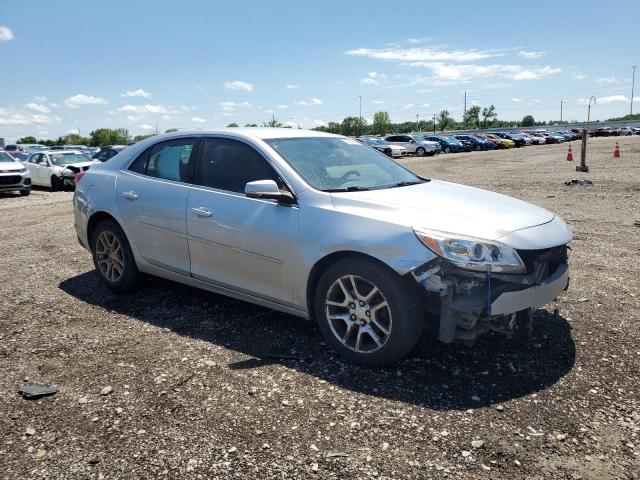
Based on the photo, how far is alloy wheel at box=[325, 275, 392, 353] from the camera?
12.1 ft

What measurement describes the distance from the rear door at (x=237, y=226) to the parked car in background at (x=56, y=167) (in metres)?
16.4

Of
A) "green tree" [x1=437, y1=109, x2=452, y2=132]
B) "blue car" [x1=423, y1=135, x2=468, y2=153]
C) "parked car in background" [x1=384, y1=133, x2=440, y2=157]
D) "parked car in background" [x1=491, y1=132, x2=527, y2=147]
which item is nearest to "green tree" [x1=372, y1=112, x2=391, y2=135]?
"green tree" [x1=437, y1=109, x2=452, y2=132]

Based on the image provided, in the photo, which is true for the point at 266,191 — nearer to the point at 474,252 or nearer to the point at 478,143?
the point at 474,252

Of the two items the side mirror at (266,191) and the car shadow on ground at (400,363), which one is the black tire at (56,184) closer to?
the car shadow on ground at (400,363)

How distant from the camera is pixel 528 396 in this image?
343cm

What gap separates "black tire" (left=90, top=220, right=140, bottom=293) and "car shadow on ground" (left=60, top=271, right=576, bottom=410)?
0.56 feet

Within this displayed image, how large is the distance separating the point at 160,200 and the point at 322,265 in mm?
1856

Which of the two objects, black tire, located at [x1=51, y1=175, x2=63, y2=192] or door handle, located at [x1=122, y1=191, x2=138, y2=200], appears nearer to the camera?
door handle, located at [x1=122, y1=191, x2=138, y2=200]

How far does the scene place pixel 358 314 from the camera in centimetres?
376

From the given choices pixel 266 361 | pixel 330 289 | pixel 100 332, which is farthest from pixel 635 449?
pixel 100 332

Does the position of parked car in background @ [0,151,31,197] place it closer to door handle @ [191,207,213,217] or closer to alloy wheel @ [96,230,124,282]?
alloy wheel @ [96,230,124,282]

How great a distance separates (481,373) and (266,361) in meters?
1.52

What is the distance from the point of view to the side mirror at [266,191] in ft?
13.1

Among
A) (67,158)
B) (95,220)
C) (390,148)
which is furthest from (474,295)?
(390,148)
